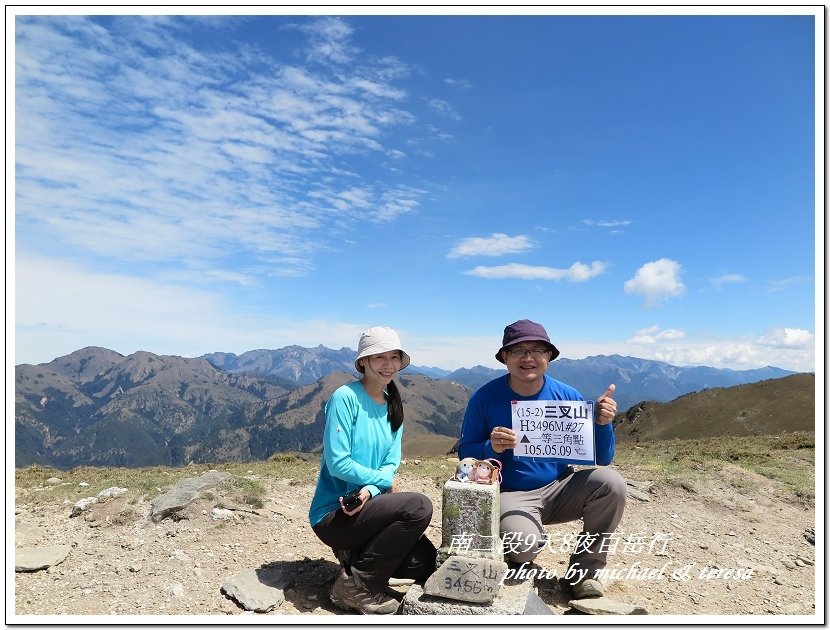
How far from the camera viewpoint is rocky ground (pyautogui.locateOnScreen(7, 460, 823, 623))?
623cm

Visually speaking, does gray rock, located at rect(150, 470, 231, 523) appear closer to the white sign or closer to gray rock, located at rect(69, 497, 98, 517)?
gray rock, located at rect(69, 497, 98, 517)

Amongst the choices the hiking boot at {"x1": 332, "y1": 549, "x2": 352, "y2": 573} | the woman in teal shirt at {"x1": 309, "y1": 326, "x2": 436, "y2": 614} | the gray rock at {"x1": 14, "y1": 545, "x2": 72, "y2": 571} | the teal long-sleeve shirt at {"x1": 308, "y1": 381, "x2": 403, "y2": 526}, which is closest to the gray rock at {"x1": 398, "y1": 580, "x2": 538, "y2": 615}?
the woman in teal shirt at {"x1": 309, "y1": 326, "x2": 436, "y2": 614}

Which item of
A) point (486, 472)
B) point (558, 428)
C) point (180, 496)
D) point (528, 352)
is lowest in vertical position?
point (180, 496)

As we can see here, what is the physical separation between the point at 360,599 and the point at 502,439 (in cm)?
238

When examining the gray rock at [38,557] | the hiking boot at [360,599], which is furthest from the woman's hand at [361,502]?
the gray rock at [38,557]

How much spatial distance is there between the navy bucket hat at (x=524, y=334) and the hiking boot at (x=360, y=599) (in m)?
3.00

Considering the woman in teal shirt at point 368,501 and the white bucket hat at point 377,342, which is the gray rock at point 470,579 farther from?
the white bucket hat at point 377,342

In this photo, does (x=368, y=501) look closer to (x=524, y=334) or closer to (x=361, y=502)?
(x=361, y=502)

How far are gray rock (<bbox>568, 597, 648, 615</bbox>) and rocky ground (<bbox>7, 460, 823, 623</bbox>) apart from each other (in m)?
0.21

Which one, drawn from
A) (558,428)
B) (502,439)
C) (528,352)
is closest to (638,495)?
(558,428)

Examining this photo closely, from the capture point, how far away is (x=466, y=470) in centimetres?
568
